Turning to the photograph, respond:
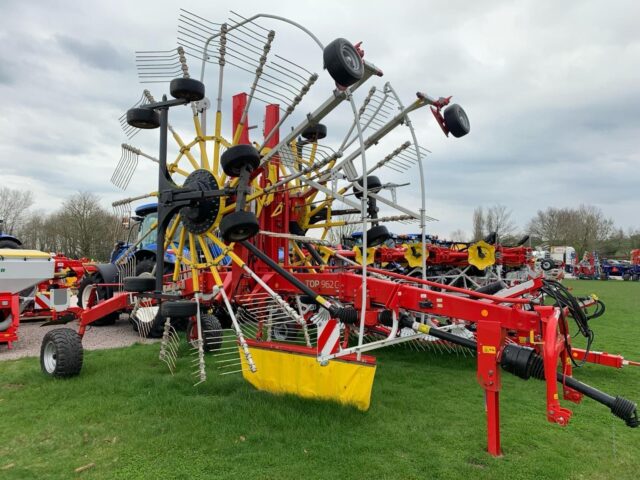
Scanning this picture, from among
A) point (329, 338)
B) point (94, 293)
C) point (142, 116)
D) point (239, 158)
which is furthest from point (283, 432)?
point (94, 293)

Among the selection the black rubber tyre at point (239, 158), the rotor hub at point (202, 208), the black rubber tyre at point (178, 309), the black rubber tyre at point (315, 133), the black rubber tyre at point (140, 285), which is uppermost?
the black rubber tyre at point (315, 133)

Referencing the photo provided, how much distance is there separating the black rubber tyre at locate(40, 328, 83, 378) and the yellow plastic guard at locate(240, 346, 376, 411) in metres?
1.94

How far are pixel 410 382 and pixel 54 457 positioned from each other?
11.7ft

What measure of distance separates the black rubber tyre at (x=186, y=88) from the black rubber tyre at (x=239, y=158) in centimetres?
92

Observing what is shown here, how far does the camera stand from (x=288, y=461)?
133 inches

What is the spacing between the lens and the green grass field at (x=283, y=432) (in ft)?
10.8

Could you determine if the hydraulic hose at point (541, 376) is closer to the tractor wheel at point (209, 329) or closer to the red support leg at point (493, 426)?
the red support leg at point (493, 426)

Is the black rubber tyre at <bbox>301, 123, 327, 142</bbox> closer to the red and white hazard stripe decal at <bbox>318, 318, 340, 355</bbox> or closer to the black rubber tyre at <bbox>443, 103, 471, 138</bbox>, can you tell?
the black rubber tyre at <bbox>443, 103, 471, 138</bbox>

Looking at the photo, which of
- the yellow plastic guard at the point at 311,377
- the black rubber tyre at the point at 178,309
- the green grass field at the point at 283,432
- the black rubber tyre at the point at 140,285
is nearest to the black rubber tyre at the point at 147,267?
the green grass field at the point at 283,432

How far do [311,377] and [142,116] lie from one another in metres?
3.22

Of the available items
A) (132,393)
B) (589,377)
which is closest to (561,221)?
(589,377)

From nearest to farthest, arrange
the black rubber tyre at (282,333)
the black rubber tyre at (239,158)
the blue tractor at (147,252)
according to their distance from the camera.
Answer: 1. the black rubber tyre at (239,158)
2. the black rubber tyre at (282,333)
3. the blue tractor at (147,252)

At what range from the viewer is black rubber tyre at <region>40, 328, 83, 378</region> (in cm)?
524

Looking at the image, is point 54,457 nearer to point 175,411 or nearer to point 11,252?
point 175,411
